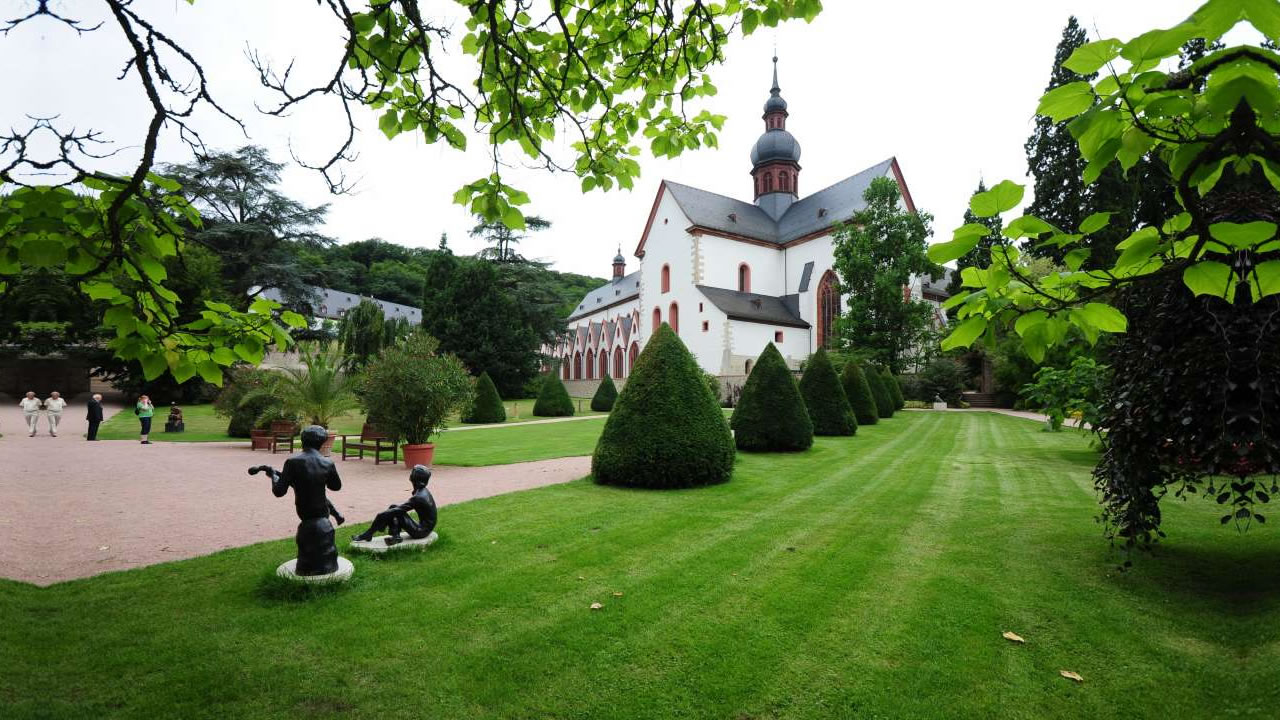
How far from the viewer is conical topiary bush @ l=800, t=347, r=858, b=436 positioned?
1634 cm

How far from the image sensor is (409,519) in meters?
5.64

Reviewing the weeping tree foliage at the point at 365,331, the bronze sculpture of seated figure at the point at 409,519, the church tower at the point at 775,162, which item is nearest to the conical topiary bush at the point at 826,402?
the bronze sculpture of seated figure at the point at 409,519

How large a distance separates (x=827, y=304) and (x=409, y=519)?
37.9m

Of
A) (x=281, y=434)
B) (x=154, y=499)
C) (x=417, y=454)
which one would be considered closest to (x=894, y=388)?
(x=417, y=454)

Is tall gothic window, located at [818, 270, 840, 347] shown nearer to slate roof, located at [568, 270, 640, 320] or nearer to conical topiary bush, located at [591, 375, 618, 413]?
conical topiary bush, located at [591, 375, 618, 413]

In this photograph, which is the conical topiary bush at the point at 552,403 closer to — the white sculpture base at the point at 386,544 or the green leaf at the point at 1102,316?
the white sculpture base at the point at 386,544

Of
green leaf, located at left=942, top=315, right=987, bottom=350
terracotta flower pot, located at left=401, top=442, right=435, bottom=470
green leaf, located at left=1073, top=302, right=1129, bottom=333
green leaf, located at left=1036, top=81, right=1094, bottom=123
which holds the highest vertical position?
green leaf, located at left=1036, top=81, right=1094, bottom=123

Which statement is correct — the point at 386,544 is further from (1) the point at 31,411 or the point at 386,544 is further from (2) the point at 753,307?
(2) the point at 753,307

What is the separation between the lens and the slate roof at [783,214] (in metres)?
40.8

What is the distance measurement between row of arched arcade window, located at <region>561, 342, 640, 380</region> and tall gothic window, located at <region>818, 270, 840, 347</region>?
1579 centimetres

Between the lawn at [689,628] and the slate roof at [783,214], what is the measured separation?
3745 cm

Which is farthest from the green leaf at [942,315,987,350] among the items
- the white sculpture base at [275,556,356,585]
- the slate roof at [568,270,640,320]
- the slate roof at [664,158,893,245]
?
the slate roof at [568,270,640,320]

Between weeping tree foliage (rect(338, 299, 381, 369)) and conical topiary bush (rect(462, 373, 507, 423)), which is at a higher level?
weeping tree foliage (rect(338, 299, 381, 369))

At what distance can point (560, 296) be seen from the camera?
47.1 meters
